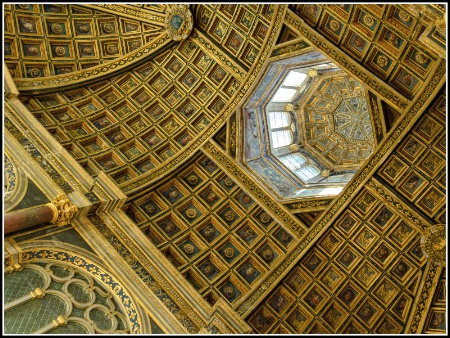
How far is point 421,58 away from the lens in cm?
1631

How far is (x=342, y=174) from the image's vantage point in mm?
22625

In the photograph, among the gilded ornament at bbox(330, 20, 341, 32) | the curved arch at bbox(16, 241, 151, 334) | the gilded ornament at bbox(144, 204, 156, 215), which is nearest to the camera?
the curved arch at bbox(16, 241, 151, 334)

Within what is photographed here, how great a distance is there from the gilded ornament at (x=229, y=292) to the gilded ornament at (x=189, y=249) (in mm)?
1738

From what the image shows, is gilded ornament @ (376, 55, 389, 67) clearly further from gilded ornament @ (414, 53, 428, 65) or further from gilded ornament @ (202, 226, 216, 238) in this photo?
gilded ornament @ (202, 226, 216, 238)

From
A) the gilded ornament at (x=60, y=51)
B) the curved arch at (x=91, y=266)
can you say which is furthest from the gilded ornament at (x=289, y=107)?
the curved arch at (x=91, y=266)

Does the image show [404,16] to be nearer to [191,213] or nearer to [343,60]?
[343,60]

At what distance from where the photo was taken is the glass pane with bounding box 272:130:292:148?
2186cm

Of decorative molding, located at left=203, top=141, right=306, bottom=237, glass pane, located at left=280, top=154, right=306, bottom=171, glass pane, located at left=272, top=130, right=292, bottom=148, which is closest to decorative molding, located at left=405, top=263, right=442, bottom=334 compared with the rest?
decorative molding, located at left=203, top=141, right=306, bottom=237

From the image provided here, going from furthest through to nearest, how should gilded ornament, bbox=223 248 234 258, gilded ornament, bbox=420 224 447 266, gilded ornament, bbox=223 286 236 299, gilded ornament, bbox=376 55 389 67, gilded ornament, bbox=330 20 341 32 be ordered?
gilded ornament, bbox=223 248 234 258, gilded ornament, bbox=223 286 236 299, gilded ornament, bbox=330 20 341 32, gilded ornament, bbox=376 55 389 67, gilded ornament, bbox=420 224 447 266

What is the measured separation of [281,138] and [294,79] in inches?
97.4

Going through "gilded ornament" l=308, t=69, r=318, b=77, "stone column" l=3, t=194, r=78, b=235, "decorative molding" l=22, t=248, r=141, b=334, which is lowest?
"decorative molding" l=22, t=248, r=141, b=334

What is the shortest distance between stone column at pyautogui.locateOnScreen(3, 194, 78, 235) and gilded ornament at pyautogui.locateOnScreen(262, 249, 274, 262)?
6.70m

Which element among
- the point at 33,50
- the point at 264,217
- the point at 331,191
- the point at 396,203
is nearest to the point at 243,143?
the point at 264,217

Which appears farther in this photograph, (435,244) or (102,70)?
(102,70)
